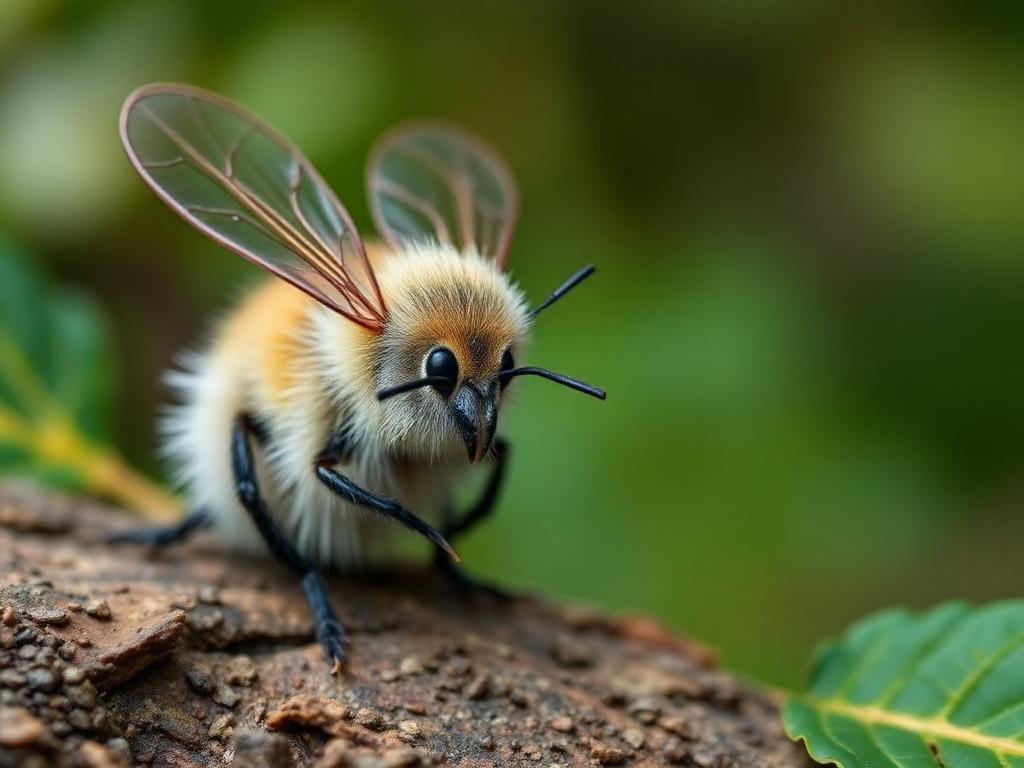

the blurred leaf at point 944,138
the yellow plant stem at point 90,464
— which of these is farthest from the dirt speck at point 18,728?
the blurred leaf at point 944,138

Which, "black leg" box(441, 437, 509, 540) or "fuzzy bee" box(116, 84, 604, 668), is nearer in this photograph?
"fuzzy bee" box(116, 84, 604, 668)

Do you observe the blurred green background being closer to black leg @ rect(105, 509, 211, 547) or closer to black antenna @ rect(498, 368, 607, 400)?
black leg @ rect(105, 509, 211, 547)

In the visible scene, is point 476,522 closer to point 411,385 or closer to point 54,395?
point 411,385

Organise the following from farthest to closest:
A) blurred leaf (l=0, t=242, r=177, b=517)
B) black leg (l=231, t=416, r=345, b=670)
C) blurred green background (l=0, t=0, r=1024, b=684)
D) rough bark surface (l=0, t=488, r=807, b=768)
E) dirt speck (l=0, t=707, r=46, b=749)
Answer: blurred green background (l=0, t=0, r=1024, b=684)
blurred leaf (l=0, t=242, r=177, b=517)
black leg (l=231, t=416, r=345, b=670)
rough bark surface (l=0, t=488, r=807, b=768)
dirt speck (l=0, t=707, r=46, b=749)

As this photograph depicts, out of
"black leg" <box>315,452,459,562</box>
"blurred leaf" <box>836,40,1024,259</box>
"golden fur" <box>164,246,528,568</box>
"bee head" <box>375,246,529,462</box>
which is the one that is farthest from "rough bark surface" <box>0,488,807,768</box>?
"blurred leaf" <box>836,40,1024,259</box>

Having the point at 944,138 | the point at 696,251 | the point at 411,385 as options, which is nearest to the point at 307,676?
the point at 411,385

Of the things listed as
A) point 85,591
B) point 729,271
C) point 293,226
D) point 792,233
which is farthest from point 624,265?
point 85,591

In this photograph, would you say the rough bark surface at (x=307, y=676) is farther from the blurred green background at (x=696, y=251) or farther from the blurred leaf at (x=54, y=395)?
the blurred green background at (x=696, y=251)
